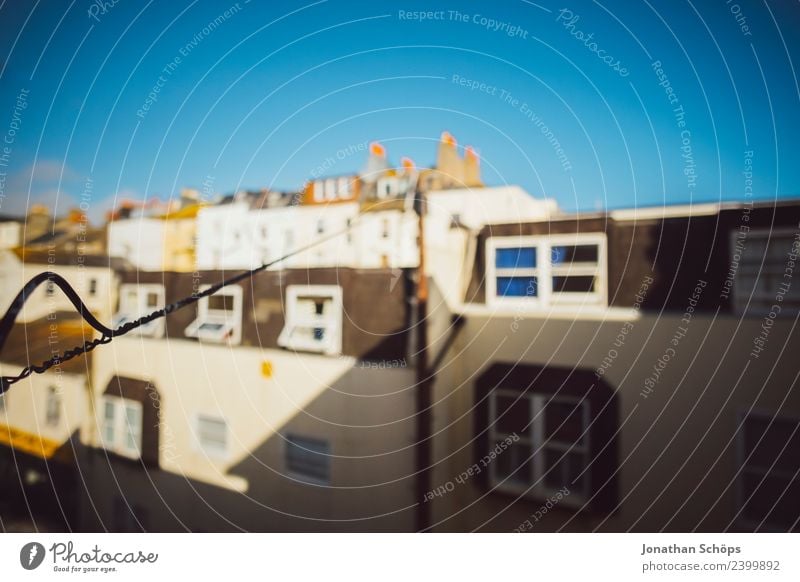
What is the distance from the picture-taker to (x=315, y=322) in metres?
1.21

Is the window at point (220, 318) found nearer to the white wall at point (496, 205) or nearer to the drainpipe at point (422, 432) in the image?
the drainpipe at point (422, 432)

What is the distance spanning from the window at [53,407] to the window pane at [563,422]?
119 cm

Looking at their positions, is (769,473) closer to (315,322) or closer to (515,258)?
(515,258)

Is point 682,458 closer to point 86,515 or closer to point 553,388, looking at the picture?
point 553,388

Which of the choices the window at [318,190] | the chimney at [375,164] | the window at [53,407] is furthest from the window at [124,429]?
the chimney at [375,164]

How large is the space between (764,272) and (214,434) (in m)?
1.35

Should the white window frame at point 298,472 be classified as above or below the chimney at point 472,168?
below

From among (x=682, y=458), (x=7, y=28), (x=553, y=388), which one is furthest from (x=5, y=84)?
(x=682, y=458)

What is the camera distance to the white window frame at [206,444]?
1.22 m

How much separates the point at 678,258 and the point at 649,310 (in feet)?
0.44

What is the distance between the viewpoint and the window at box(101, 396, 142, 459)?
4.01ft

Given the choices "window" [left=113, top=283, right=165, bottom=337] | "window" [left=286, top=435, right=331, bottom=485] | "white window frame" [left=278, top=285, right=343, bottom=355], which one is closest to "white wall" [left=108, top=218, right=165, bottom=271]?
"window" [left=113, top=283, right=165, bottom=337]
